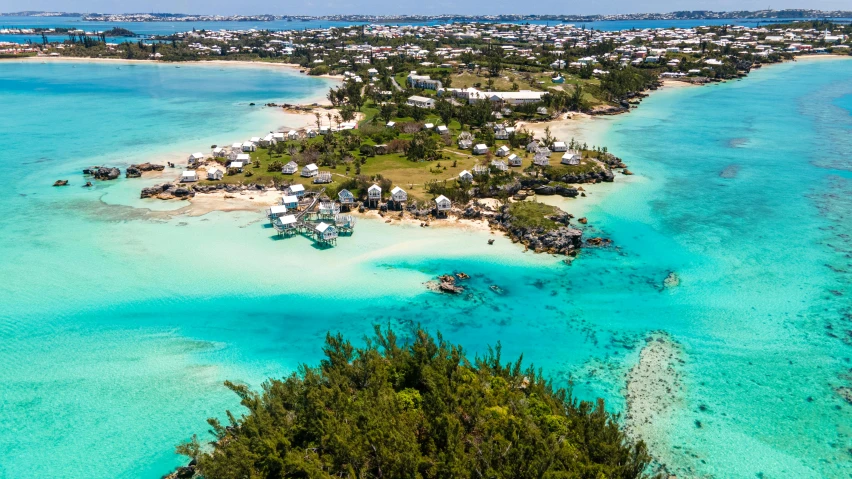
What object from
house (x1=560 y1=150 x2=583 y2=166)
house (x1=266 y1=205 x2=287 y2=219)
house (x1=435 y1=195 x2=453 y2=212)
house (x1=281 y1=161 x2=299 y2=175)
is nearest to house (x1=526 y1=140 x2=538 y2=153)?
house (x1=560 y1=150 x2=583 y2=166)

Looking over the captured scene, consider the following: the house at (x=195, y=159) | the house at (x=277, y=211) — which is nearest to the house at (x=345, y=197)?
the house at (x=277, y=211)

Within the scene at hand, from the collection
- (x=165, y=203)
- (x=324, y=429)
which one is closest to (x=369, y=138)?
(x=165, y=203)

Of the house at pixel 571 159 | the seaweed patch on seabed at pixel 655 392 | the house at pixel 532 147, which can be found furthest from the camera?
the house at pixel 532 147

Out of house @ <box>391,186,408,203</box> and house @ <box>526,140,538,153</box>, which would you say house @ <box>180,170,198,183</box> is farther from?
house @ <box>526,140,538,153</box>

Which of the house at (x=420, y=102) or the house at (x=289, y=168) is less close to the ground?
the house at (x=420, y=102)

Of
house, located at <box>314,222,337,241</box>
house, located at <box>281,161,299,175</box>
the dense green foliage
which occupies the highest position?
house, located at <box>281,161,299,175</box>

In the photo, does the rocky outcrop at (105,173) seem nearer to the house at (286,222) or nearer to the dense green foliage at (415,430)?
the house at (286,222)

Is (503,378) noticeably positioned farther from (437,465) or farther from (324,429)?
(324,429)
